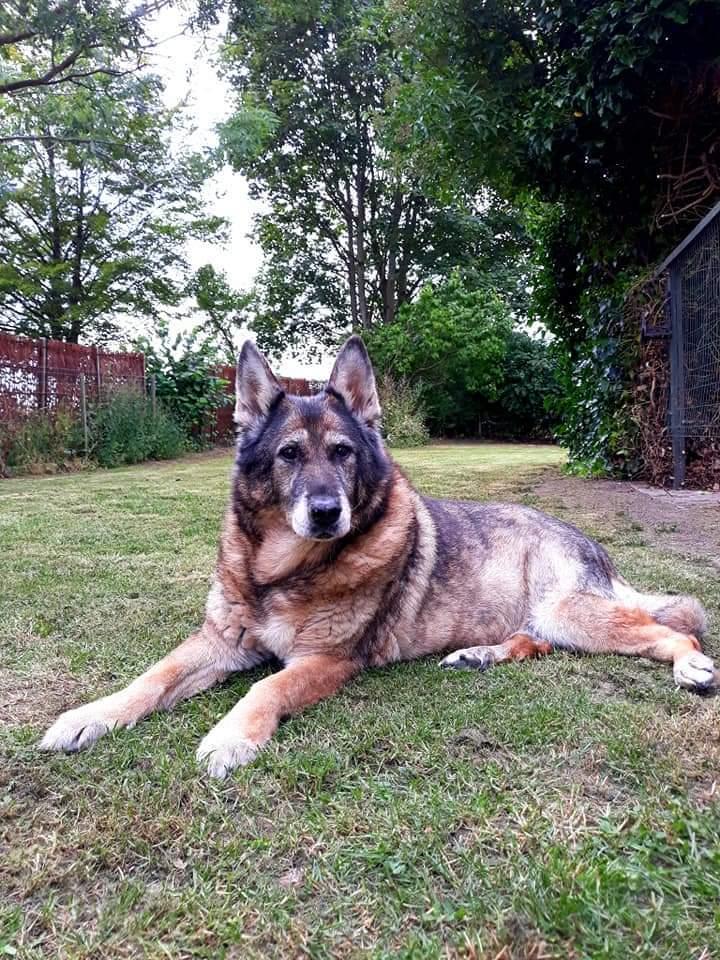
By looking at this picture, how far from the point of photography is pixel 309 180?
26.2 m

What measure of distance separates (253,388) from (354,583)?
1.00m

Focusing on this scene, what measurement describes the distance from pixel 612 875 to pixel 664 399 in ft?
22.8

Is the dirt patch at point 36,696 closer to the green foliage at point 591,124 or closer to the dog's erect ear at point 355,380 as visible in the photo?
the dog's erect ear at point 355,380

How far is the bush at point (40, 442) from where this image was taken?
11125 millimetres

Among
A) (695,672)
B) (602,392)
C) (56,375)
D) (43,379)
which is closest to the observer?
(695,672)

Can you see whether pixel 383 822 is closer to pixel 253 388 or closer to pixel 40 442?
pixel 253 388

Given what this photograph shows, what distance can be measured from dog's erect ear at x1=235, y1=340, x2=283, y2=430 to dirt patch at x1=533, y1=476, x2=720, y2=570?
10.4 feet

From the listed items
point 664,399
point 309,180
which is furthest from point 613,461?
point 309,180

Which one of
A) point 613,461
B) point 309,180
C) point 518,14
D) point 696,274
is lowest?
point 613,461

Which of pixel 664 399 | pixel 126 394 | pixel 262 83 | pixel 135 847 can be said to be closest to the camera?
pixel 135 847

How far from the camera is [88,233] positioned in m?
19.7

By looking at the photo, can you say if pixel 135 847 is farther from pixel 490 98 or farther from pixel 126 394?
pixel 126 394

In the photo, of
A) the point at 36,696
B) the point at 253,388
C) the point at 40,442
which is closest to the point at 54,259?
the point at 40,442

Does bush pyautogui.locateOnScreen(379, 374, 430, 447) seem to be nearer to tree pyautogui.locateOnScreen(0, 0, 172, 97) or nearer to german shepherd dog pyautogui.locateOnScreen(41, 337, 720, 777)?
tree pyautogui.locateOnScreen(0, 0, 172, 97)
